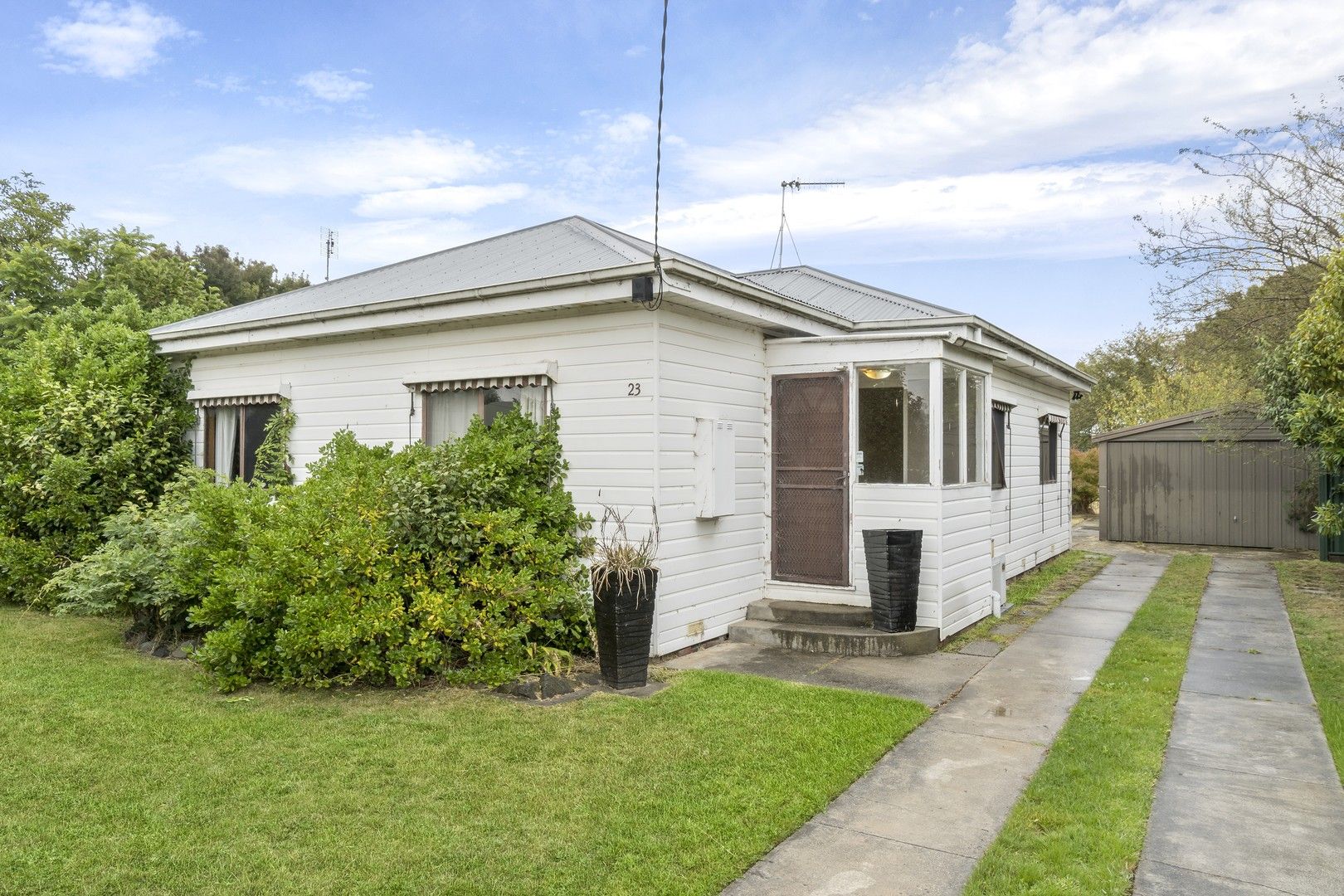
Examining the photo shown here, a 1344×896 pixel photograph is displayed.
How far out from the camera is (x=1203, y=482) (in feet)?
48.0

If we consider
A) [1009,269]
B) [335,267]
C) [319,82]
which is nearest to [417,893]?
[319,82]

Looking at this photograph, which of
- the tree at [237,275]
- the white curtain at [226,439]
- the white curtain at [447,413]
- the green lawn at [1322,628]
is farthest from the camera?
the tree at [237,275]

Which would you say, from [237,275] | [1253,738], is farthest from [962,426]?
[237,275]

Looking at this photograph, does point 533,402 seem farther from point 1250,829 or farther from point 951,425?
point 1250,829

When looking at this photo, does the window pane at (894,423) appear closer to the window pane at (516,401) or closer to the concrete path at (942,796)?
the concrete path at (942,796)

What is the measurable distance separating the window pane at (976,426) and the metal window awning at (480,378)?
3.62 m

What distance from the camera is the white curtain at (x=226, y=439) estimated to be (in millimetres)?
8922

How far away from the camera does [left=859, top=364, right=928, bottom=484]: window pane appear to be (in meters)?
6.47

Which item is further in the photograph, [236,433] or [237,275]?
[237,275]

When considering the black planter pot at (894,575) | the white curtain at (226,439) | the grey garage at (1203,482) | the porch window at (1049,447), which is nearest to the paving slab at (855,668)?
the black planter pot at (894,575)

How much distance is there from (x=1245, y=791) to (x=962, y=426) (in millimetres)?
3637

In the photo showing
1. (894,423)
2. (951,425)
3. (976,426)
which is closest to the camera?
(894,423)

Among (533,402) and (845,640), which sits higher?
(533,402)

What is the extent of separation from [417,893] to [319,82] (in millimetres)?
9658
